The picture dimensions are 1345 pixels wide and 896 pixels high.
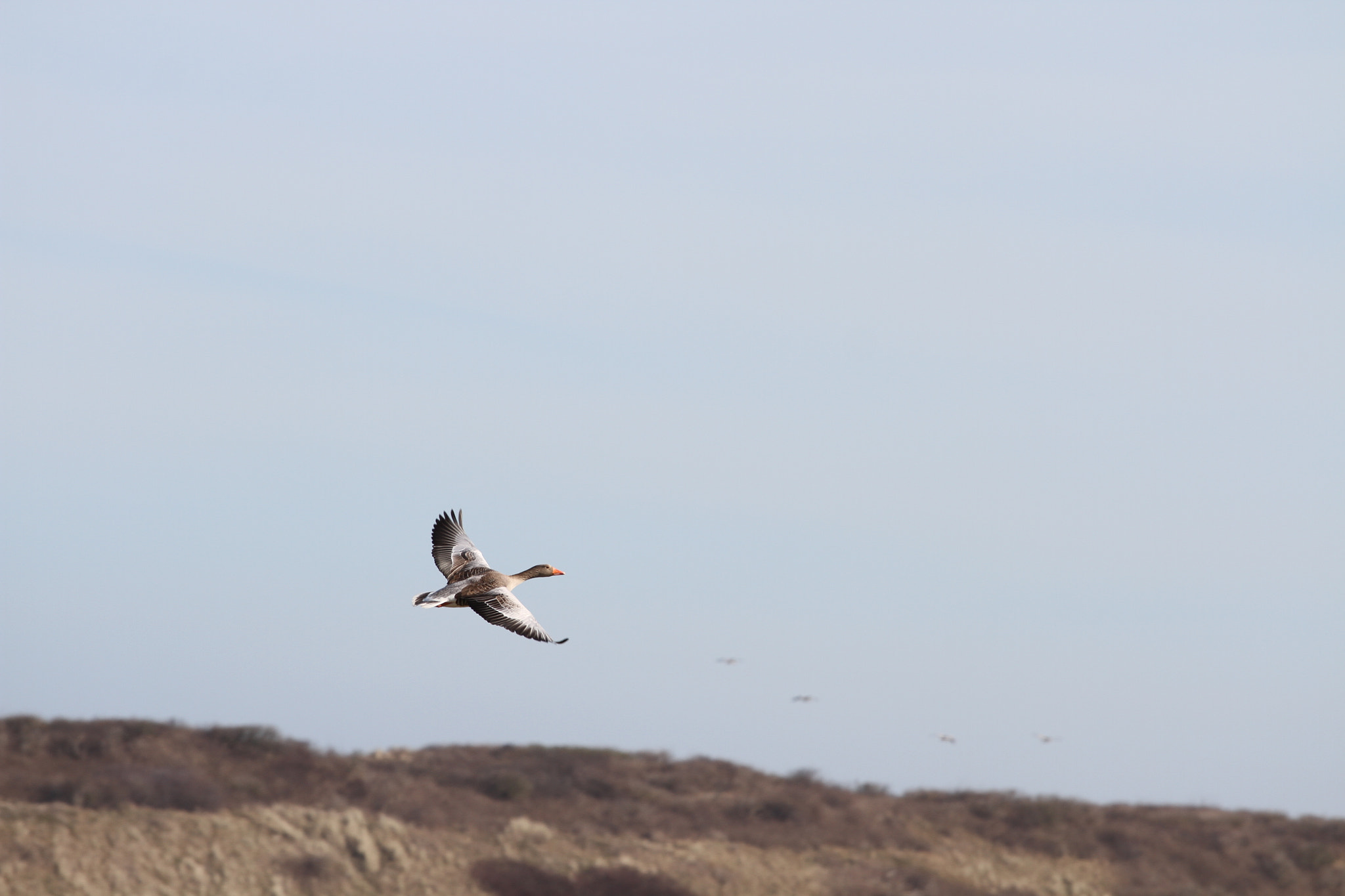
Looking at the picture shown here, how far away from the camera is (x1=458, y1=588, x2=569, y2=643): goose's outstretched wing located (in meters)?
15.2

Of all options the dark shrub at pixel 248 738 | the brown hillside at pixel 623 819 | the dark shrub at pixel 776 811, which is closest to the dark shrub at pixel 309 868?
the brown hillside at pixel 623 819

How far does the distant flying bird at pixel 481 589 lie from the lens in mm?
15453

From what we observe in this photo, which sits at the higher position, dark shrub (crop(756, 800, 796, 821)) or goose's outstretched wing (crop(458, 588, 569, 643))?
dark shrub (crop(756, 800, 796, 821))

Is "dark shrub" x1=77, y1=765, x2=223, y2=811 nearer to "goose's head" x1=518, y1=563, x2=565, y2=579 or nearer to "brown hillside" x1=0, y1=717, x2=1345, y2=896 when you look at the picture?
"brown hillside" x1=0, y1=717, x2=1345, y2=896

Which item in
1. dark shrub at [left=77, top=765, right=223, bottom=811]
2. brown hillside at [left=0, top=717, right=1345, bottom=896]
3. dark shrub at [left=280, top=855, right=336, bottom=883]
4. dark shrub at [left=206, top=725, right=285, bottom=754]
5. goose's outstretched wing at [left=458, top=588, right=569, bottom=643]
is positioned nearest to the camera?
A: goose's outstretched wing at [left=458, top=588, right=569, bottom=643]

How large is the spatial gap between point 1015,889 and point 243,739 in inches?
981

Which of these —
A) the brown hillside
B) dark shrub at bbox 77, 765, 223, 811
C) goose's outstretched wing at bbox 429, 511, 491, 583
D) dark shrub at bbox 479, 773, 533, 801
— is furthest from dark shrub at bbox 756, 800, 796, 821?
goose's outstretched wing at bbox 429, 511, 491, 583

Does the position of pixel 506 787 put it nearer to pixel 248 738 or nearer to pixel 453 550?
pixel 248 738

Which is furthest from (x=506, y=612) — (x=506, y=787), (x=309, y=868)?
(x=506, y=787)

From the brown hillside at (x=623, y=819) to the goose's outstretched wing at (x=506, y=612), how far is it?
78.1 ft

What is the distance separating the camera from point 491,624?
15.4 meters

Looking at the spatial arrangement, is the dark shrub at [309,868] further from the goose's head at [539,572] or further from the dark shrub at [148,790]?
the goose's head at [539,572]

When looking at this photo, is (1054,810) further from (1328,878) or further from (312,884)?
(312,884)

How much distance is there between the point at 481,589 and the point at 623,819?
30.3 metres
